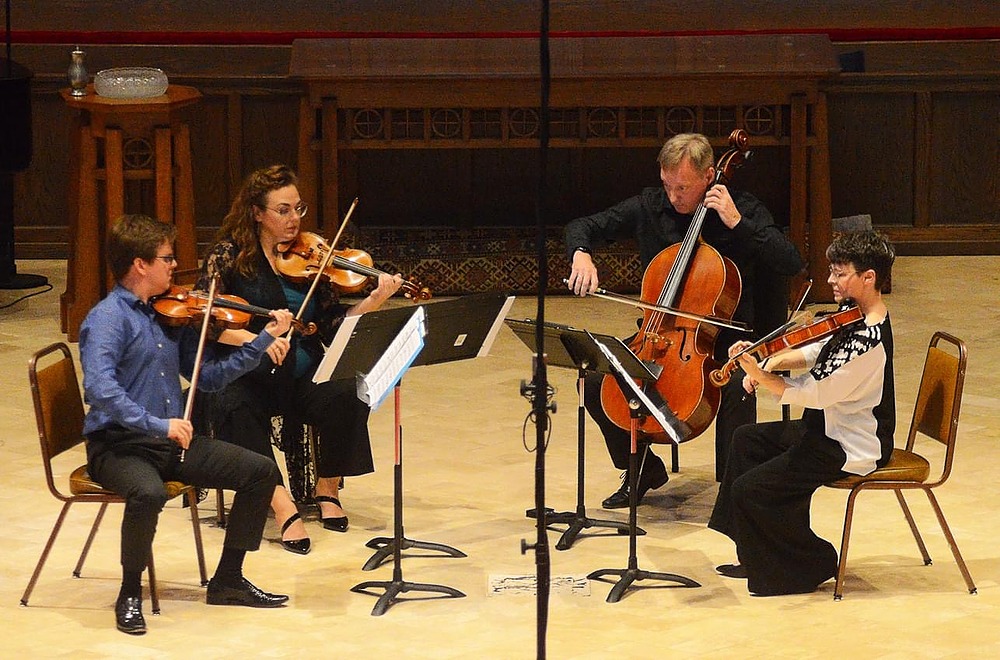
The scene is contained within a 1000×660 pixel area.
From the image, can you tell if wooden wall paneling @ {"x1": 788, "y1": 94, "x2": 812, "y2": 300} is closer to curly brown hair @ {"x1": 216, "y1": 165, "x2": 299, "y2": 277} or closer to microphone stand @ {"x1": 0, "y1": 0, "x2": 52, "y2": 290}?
curly brown hair @ {"x1": 216, "y1": 165, "x2": 299, "y2": 277}

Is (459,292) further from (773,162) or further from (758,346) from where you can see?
(758,346)

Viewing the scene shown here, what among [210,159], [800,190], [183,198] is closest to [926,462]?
[800,190]

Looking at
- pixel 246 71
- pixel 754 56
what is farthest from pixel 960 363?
pixel 246 71

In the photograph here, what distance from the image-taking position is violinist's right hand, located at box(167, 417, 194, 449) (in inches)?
164

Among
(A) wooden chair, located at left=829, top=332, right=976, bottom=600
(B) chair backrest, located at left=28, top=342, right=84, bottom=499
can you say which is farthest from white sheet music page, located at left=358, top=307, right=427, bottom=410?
(A) wooden chair, located at left=829, top=332, right=976, bottom=600

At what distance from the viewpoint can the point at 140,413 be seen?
4215 mm

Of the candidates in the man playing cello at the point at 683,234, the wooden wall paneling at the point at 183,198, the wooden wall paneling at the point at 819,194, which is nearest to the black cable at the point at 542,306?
the man playing cello at the point at 683,234

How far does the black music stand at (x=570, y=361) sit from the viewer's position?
14.6 ft

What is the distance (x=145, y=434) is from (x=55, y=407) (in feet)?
0.98

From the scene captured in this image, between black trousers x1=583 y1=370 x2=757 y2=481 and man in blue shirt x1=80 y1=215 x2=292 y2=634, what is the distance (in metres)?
1.14

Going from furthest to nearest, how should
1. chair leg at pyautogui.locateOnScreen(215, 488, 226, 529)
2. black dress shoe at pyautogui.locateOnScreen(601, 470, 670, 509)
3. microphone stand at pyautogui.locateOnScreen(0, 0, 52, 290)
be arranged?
microphone stand at pyautogui.locateOnScreen(0, 0, 52, 290), black dress shoe at pyautogui.locateOnScreen(601, 470, 670, 509), chair leg at pyautogui.locateOnScreen(215, 488, 226, 529)

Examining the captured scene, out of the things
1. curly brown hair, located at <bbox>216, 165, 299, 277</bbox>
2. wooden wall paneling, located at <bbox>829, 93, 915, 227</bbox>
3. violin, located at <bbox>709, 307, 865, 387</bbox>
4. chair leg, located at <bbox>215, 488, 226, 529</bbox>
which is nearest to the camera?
violin, located at <bbox>709, 307, 865, 387</bbox>

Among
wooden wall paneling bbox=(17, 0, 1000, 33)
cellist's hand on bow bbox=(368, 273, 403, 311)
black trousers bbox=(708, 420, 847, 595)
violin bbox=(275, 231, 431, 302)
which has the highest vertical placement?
wooden wall paneling bbox=(17, 0, 1000, 33)

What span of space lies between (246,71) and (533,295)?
6.91ft
